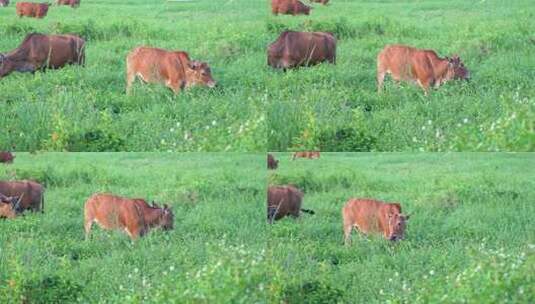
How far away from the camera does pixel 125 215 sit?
7172mm

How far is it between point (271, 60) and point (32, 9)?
4.95ft

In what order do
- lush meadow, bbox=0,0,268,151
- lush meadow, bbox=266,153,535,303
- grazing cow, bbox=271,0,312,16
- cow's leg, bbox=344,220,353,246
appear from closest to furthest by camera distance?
lush meadow, bbox=266,153,535,303 → lush meadow, bbox=0,0,268,151 → cow's leg, bbox=344,220,353,246 → grazing cow, bbox=271,0,312,16

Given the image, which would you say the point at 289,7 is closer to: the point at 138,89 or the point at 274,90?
the point at 274,90

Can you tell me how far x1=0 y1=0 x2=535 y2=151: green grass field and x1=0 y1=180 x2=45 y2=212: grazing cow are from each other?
1.03 ft

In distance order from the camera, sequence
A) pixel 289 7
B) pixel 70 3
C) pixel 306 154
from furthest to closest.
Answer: pixel 70 3 → pixel 289 7 → pixel 306 154

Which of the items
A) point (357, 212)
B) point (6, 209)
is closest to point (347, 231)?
point (357, 212)

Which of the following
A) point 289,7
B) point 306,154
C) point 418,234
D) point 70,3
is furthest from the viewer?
point 70,3

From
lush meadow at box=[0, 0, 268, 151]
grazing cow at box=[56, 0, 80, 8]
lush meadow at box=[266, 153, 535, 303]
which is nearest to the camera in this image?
lush meadow at box=[266, 153, 535, 303]

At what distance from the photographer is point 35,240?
7055 millimetres

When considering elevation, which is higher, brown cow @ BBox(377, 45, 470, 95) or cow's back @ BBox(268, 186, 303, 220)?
brown cow @ BBox(377, 45, 470, 95)

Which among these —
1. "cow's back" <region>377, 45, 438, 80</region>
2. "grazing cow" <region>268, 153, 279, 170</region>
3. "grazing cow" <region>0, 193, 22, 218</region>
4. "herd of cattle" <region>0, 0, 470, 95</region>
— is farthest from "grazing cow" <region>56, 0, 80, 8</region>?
"cow's back" <region>377, 45, 438, 80</region>

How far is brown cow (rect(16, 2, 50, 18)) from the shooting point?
23.8 ft

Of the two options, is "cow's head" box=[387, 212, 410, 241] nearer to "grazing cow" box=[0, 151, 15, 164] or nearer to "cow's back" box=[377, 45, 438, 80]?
"cow's back" box=[377, 45, 438, 80]

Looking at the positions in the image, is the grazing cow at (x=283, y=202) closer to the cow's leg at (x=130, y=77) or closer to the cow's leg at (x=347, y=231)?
the cow's leg at (x=347, y=231)
